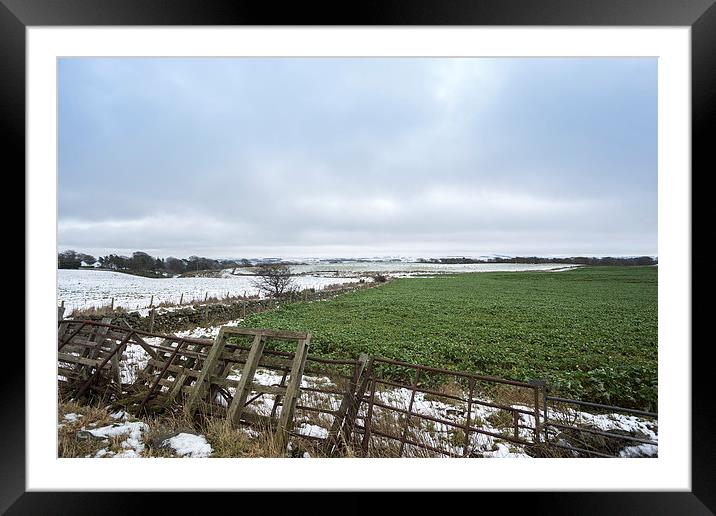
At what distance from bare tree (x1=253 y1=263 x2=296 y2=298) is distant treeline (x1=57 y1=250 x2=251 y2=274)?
19.9 inches

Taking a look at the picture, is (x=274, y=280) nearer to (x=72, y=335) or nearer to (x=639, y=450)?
(x=72, y=335)

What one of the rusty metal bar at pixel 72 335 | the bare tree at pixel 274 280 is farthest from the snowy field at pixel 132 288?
the rusty metal bar at pixel 72 335

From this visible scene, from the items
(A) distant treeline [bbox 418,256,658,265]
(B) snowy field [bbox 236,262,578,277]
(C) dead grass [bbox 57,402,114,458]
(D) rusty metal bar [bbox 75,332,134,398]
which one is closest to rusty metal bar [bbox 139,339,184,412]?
(C) dead grass [bbox 57,402,114,458]

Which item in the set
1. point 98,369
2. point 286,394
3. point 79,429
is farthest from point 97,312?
point 286,394

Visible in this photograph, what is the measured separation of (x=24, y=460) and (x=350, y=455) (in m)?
1.13

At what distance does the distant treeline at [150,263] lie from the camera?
7.31 ft

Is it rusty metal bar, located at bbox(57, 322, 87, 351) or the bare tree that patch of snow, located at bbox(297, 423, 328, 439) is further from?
the bare tree

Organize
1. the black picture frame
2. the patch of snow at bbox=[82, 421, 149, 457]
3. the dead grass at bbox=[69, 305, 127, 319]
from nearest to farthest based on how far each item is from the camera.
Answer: the black picture frame → the patch of snow at bbox=[82, 421, 149, 457] → the dead grass at bbox=[69, 305, 127, 319]

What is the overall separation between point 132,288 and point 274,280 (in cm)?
132

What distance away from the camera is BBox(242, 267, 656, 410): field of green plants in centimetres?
299

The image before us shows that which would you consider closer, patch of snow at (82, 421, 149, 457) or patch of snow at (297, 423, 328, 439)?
patch of snow at (82, 421, 149, 457)
